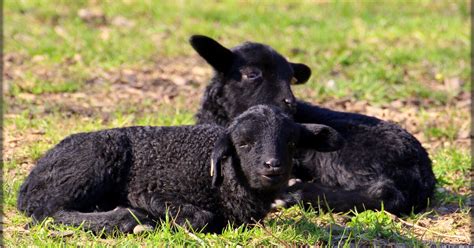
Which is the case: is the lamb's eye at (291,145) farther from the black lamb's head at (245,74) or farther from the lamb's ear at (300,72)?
the lamb's ear at (300,72)

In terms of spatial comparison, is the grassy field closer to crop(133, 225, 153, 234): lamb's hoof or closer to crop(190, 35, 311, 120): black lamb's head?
crop(133, 225, 153, 234): lamb's hoof

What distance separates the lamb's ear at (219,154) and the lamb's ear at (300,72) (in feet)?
8.66

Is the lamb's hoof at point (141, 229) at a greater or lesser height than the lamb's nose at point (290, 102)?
lesser

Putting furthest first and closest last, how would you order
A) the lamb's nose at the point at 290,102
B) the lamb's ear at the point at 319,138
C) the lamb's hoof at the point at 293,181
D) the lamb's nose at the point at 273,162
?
the lamb's nose at the point at 290,102
the lamb's hoof at the point at 293,181
the lamb's ear at the point at 319,138
the lamb's nose at the point at 273,162

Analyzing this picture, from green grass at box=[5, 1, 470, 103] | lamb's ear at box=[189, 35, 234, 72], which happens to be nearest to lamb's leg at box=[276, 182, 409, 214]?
lamb's ear at box=[189, 35, 234, 72]

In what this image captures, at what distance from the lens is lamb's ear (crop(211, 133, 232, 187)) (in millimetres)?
5340

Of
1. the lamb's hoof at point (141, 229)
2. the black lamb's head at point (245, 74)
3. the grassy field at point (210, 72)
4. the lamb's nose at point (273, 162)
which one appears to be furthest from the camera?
the black lamb's head at point (245, 74)

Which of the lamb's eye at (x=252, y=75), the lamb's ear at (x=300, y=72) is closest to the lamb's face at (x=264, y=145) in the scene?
the lamb's eye at (x=252, y=75)

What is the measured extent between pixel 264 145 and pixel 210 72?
18.3 ft

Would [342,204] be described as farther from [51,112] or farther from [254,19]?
[254,19]

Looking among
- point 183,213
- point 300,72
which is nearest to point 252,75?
point 300,72

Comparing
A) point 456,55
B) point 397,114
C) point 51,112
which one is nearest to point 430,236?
point 397,114

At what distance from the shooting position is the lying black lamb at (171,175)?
5.35m

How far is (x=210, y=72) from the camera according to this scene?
10.8 m
